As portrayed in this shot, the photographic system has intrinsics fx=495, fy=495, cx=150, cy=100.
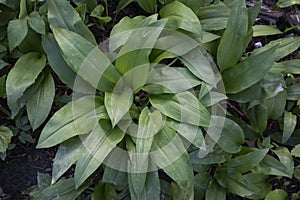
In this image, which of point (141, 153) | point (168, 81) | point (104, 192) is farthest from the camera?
point (104, 192)

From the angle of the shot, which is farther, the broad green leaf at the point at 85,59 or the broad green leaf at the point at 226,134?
the broad green leaf at the point at 226,134

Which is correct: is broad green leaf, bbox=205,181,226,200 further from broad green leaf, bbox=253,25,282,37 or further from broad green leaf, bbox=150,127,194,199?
broad green leaf, bbox=253,25,282,37

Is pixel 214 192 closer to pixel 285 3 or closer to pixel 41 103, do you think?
pixel 41 103

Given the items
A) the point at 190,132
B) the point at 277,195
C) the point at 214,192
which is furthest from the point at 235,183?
the point at 190,132

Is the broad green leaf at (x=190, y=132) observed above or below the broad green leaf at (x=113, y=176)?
above

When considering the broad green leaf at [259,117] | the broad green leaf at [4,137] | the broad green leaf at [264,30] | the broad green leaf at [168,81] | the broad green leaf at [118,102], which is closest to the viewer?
the broad green leaf at [118,102]

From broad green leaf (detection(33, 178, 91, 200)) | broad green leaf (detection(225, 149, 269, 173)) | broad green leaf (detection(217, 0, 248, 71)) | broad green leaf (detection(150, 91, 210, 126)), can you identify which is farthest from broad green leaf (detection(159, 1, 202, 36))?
broad green leaf (detection(33, 178, 91, 200))

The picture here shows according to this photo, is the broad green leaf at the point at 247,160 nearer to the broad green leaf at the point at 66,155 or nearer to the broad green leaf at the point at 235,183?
the broad green leaf at the point at 235,183

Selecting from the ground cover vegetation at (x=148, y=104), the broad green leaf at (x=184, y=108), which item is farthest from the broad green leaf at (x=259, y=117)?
the broad green leaf at (x=184, y=108)

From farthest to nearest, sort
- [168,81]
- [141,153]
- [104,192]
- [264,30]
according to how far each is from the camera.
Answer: [264,30] → [104,192] → [168,81] → [141,153]
